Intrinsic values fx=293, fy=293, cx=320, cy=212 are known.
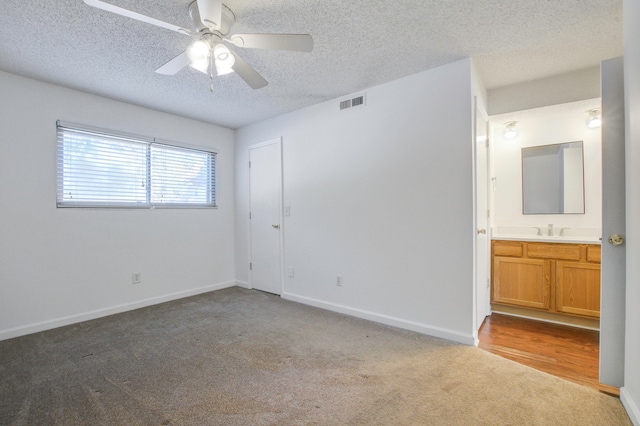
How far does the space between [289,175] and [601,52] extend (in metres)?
3.16

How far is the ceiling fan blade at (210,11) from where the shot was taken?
4.90 ft

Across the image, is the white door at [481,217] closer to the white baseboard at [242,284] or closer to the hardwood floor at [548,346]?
the hardwood floor at [548,346]

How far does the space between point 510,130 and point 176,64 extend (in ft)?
11.9

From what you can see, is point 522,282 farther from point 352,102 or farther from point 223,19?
point 223,19

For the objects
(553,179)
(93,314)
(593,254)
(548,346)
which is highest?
(553,179)

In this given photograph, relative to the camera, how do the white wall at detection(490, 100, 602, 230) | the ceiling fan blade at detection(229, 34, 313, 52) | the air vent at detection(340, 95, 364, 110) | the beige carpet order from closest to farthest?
the beige carpet → the ceiling fan blade at detection(229, 34, 313, 52) → the air vent at detection(340, 95, 364, 110) → the white wall at detection(490, 100, 602, 230)

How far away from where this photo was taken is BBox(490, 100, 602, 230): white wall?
327cm

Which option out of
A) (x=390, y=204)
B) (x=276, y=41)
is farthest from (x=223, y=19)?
(x=390, y=204)

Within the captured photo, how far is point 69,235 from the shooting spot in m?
3.02

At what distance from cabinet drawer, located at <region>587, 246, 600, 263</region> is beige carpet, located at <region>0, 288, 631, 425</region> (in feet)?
5.23

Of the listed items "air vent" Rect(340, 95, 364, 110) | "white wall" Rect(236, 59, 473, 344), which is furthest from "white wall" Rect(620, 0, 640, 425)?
"air vent" Rect(340, 95, 364, 110)

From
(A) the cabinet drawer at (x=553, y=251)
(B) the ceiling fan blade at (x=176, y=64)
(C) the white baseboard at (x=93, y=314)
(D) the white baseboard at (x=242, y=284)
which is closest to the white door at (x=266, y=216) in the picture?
Result: (D) the white baseboard at (x=242, y=284)

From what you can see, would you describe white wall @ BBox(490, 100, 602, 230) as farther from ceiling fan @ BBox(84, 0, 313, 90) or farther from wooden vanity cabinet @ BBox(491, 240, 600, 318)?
ceiling fan @ BBox(84, 0, 313, 90)

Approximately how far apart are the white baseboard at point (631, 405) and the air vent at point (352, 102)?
2916mm
